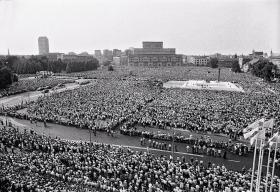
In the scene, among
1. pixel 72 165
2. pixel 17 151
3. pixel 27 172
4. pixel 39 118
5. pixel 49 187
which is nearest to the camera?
pixel 49 187

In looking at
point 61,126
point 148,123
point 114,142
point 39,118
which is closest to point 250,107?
point 148,123

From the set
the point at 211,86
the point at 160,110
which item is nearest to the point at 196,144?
the point at 160,110

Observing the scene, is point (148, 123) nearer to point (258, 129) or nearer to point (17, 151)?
point (17, 151)

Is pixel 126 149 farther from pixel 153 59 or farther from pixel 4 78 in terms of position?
Result: pixel 153 59

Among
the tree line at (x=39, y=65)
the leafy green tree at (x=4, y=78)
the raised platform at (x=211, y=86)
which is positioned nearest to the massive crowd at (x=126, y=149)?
the raised platform at (x=211, y=86)

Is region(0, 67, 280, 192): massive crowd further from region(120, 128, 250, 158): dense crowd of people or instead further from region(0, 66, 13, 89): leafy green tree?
region(0, 66, 13, 89): leafy green tree

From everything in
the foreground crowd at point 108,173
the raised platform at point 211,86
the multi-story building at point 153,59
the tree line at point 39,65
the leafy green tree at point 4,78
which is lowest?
the foreground crowd at point 108,173

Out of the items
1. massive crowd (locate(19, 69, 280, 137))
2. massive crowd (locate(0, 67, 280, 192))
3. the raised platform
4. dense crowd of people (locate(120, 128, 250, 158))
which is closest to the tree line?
massive crowd (locate(19, 69, 280, 137))

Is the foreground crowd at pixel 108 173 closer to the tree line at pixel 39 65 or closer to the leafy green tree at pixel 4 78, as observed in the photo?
the leafy green tree at pixel 4 78

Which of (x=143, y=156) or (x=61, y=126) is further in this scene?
(x=61, y=126)

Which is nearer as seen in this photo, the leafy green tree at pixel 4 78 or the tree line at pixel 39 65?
the leafy green tree at pixel 4 78
